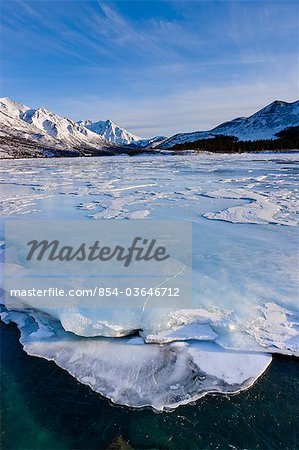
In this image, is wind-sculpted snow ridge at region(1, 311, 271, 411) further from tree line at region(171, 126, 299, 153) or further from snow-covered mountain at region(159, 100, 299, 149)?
snow-covered mountain at region(159, 100, 299, 149)

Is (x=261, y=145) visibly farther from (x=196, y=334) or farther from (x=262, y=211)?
(x=196, y=334)

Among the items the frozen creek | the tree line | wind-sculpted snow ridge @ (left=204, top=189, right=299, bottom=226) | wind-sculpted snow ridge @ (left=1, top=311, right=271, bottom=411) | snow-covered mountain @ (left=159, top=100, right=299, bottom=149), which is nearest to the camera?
wind-sculpted snow ridge @ (left=1, top=311, right=271, bottom=411)

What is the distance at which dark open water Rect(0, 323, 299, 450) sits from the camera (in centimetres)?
274

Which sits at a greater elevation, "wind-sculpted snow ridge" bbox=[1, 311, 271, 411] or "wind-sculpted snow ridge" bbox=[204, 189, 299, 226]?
"wind-sculpted snow ridge" bbox=[204, 189, 299, 226]

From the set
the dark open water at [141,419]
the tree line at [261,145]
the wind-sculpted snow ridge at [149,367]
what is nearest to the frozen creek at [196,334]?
the wind-sculpted snow ridge at [149,367]

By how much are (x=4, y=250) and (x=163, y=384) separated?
4.47m

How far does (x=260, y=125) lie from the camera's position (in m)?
120

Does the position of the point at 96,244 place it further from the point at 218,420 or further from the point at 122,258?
the point at 218,420

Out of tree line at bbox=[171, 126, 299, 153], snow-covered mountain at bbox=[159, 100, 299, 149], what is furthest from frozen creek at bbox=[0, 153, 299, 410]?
snow-covered mountain at bbox=[159, 100, 299, 149]

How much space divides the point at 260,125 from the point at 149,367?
128792 millimetres

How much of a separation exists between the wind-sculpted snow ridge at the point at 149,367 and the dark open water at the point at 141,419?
11 centimetres

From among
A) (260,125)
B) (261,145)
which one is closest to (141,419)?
(261,145)

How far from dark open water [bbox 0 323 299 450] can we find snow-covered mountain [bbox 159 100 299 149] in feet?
360

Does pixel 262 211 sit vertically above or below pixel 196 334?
above
